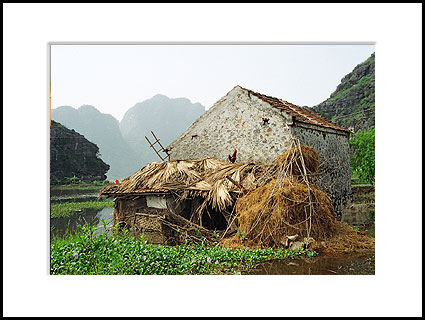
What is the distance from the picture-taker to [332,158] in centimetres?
945

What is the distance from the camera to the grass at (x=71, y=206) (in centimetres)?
596

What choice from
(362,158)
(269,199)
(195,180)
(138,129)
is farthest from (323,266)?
(138,129)

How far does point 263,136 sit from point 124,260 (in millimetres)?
4741

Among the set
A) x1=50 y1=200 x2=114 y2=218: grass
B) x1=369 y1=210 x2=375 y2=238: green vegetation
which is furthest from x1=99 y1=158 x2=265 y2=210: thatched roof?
x1=369 y1=210 x2=375 y2=238: green vegetation

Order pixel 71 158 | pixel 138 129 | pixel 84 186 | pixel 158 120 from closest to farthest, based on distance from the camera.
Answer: pixel 71 158 < pixel 84 186 < pixel 138 129 < pixel 158 120

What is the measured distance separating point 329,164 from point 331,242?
3.46 metres

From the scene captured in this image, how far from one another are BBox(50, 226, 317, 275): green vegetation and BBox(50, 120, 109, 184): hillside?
1.15 m

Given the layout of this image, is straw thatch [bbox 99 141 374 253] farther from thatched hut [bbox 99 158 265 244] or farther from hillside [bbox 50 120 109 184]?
hillside [bbox 50 120 109 184]

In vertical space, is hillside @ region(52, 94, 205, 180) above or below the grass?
above

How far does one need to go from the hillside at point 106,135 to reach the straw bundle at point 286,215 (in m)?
3.71

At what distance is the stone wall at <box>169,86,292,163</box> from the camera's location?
8445 millimetres

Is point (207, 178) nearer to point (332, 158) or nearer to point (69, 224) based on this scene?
point (69, 224)

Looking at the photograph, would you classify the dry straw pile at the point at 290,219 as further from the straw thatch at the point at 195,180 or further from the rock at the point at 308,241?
the straw thatch at the point at 195,180
